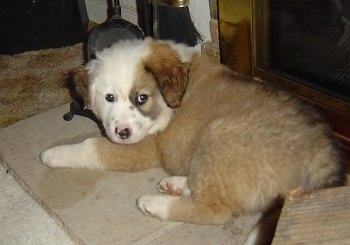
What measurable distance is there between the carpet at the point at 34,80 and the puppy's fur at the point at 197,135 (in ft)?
2.43

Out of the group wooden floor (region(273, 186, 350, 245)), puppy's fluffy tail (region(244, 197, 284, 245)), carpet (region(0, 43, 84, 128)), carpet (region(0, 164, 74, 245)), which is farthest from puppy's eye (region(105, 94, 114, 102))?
wooden floor (region(273, 186, 350, 245))

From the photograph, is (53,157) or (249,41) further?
(249,41)

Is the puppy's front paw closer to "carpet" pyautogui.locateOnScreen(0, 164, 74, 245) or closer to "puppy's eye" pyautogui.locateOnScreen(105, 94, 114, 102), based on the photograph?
"carpet" pyautogui.locateOnScreen(0, 164, 74, 245)

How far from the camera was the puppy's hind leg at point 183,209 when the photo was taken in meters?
1.77

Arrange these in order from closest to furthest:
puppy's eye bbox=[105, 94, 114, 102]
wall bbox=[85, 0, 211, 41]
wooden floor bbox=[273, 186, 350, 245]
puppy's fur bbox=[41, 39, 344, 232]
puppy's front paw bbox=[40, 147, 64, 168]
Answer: wooden floor bbox=[273, 186, 350, 245] → puppy's fur bbox=[41, 39, 344, 232] → puppy's eye bbox=[105, 94, 114, 102] → puppy's front paw bbox=[40, 147, 64, 168] → wall bbox=[85, 0, 211, 41]

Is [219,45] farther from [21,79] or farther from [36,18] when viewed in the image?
[36,18]

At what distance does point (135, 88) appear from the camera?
6.36 feet

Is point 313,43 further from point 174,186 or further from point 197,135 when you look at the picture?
point 174,186

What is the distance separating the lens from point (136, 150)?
2.10 m

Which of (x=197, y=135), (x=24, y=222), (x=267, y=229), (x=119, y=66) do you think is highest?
(x=119, y=66)

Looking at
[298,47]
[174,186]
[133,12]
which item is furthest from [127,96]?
[133,12]

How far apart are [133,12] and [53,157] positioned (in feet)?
5.63

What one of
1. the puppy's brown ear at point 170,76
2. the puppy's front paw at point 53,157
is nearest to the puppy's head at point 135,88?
the puppy's brown ear at point 170,76

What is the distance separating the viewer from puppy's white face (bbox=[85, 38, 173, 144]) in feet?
6.35
